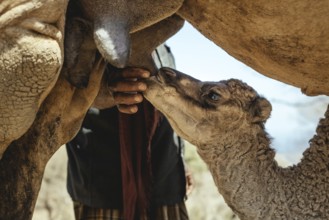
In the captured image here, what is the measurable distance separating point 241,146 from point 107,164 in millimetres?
1279

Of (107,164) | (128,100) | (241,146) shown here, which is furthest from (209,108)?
(107,164)

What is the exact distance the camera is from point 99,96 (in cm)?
296

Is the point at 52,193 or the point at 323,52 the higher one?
the point at 52,193

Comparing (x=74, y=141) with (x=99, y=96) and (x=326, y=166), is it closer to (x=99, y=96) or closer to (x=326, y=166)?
(x=99, y=96)

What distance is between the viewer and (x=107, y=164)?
3949mm

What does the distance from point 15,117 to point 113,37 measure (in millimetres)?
381

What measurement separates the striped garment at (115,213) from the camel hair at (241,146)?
3.83ft

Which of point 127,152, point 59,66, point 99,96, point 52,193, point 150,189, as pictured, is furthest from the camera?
point 52,193

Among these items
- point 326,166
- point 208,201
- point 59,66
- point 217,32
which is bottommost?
point 326,166

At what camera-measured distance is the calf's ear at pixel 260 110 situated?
282 cm

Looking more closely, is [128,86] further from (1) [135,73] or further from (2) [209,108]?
(2) [209,108]

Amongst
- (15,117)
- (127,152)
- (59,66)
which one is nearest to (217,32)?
(59,66)

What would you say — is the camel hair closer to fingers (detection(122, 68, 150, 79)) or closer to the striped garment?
fingers (detection(122, 68, 150, 79))

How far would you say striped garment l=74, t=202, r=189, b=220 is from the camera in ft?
12.9
